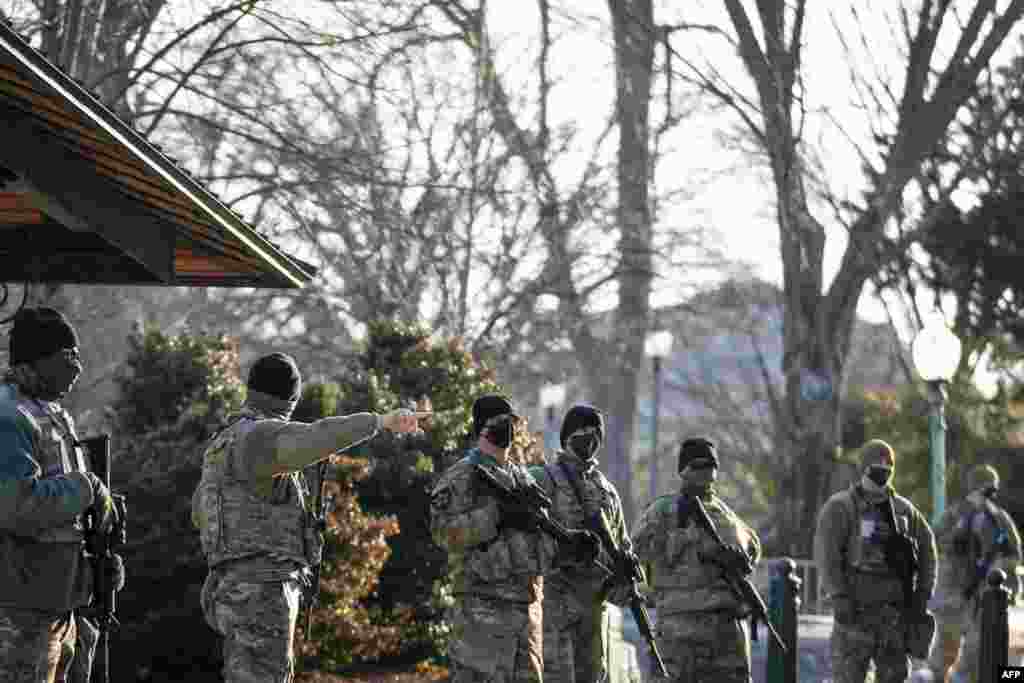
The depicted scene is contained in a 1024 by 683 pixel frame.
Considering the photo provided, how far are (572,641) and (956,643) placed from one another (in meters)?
6.33

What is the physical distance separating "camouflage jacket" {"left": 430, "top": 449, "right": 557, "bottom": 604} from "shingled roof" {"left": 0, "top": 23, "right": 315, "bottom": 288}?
1.21 metres

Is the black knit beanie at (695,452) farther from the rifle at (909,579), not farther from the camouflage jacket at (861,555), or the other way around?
the rifle at (909,579)

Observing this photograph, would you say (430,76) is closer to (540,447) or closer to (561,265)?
(561,265)

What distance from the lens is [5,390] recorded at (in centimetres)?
684

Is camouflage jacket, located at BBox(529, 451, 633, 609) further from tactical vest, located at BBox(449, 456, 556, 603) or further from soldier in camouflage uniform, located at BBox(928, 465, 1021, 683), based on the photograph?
soldier in camouflage uniform, located at BBox(928, 465, 1021, 683)

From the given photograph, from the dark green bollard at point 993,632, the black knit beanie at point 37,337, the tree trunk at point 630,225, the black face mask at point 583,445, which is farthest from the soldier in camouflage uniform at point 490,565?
the tree trunk at point 630,225

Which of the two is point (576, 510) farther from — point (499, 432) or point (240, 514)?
point (240, 514)

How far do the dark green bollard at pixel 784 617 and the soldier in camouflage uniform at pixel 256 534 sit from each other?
5.22 metres

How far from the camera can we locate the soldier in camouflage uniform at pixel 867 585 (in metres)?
11.8

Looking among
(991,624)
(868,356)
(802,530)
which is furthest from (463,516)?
(868,356)

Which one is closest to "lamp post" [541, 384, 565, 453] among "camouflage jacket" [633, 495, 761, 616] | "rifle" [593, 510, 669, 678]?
"camouflage jacket" [633, 495, 761, 616]

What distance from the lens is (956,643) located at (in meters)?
15.2

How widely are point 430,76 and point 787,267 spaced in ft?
17.2

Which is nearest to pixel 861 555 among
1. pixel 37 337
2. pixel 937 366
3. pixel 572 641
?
pixel 572 641
